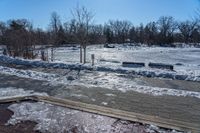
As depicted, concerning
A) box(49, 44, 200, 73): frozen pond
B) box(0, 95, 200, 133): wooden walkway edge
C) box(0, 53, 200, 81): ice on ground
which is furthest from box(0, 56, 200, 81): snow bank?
box(0, 95, 200, 133): wooden walkway edge

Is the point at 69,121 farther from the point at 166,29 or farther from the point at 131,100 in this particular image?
the point at 166,29

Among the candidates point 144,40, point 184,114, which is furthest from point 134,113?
point 144,40

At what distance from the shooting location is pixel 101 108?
24.8 ft

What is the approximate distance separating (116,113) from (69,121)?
1379 mm

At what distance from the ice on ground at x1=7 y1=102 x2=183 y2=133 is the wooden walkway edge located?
0.74 ft

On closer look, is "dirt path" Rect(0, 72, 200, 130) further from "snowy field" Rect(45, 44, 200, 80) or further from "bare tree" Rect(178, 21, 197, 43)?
"bare tree" Rect(178, 21, 197, 43)

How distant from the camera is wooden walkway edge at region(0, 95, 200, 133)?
20.5 ft

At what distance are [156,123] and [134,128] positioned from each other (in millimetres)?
640

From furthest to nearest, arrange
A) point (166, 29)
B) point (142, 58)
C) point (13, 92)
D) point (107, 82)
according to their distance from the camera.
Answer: point (166, 29), point (142, 58), point (107, 82), point (13, 92)

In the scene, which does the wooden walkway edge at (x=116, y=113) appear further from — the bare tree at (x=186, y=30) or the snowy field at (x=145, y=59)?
the bare tree at (x=186, y=30)

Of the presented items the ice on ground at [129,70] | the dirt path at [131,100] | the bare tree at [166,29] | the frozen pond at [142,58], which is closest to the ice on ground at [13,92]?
the dirt path at [131,100]

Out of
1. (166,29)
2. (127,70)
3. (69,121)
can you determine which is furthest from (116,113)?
(166,29)

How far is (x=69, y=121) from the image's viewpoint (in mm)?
6570

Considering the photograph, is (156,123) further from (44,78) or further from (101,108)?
(44,78)
